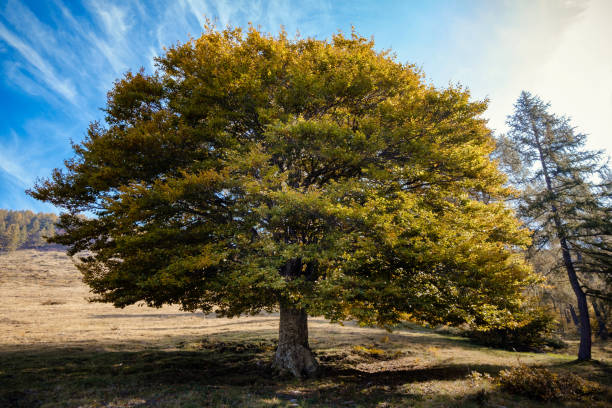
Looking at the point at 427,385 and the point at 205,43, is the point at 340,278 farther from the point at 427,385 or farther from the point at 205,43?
the point at 205,43

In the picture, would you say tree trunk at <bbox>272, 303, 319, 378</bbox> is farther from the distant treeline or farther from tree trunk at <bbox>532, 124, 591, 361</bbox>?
the distant treeline

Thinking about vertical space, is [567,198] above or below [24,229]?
below

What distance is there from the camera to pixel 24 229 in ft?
411

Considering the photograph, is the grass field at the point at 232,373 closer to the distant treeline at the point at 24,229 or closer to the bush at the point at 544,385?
the bush at the point at 544,385

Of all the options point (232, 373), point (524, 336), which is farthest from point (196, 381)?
point (524, 336)

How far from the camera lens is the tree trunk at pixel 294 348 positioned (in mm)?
10039

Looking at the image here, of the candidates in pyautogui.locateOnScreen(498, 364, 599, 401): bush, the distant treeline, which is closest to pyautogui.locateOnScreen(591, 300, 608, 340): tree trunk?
pyautogui.locateOnScreen(498, 364, 599, 401): bush

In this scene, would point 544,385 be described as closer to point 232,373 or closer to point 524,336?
point 232,373

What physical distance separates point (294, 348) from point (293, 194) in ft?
19.8

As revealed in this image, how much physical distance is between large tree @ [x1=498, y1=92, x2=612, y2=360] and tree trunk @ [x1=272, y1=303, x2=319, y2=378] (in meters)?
15.1

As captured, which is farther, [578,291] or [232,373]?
[578,291]

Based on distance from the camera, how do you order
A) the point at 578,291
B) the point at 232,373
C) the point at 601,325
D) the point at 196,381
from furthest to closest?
1. the point at 601,325
2. the point at 578,291
3. the point at 232,373
4. the point at 196,381

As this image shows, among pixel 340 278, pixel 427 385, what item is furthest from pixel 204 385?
pixel 427 385

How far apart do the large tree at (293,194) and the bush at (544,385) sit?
5.26ft
